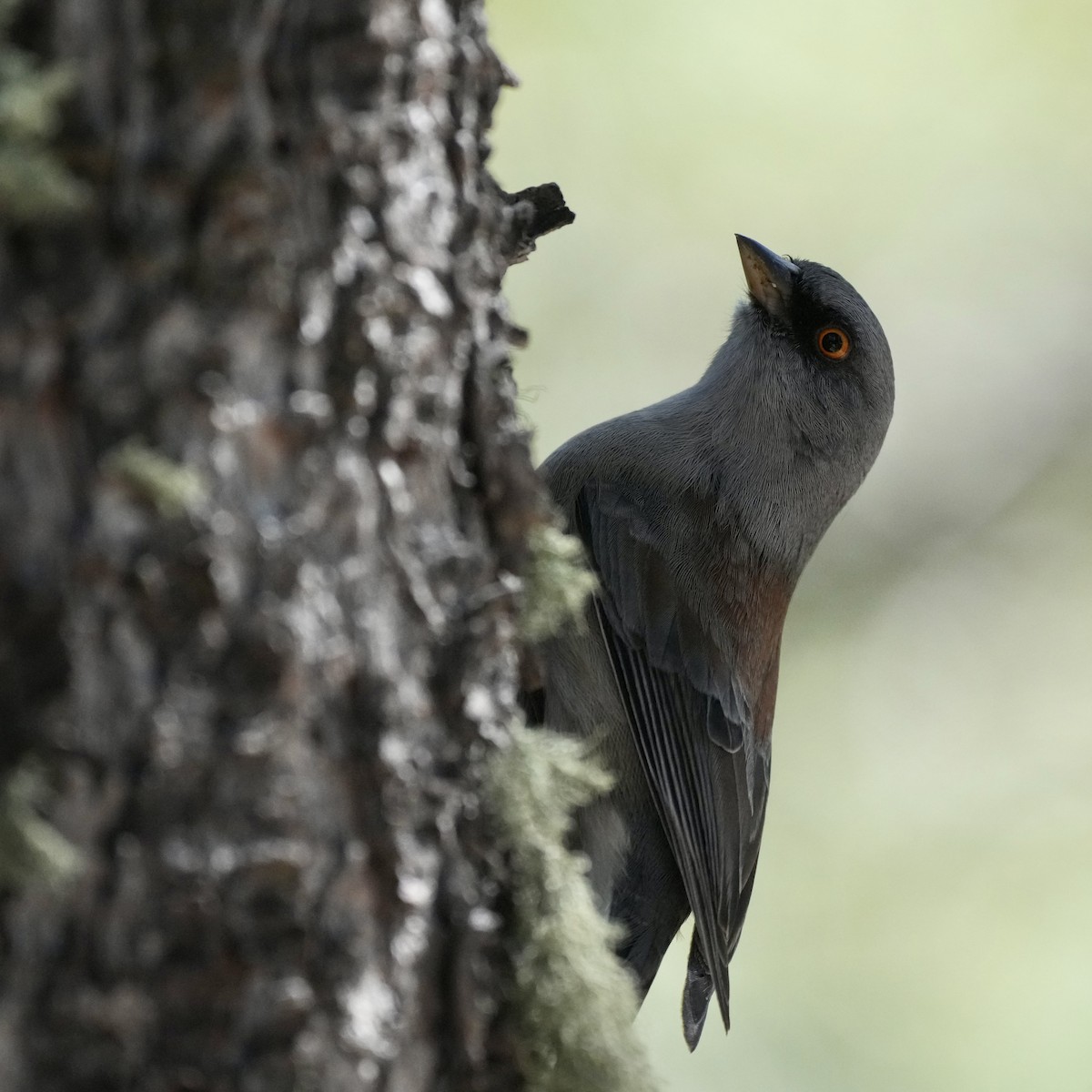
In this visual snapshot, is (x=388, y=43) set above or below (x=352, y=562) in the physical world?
above

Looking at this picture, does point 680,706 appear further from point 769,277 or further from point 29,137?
point 29,137

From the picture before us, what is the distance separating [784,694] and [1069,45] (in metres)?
4.92

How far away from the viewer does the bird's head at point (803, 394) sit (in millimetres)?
4410

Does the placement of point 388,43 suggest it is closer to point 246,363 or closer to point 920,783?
point 246,363

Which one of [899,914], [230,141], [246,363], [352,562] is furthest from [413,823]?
[899,914]

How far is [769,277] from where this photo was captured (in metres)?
4.64

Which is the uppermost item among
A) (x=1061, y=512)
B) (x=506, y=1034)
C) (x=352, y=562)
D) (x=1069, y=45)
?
(x=1069, y=45)

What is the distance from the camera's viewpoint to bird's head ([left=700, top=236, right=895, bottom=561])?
4410 mm

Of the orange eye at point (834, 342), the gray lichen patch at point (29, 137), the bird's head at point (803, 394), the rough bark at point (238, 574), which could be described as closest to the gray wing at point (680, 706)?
the bird's head at point (803, 394)

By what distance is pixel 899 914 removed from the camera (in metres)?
8.77

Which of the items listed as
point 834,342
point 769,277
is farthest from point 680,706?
point 769,277

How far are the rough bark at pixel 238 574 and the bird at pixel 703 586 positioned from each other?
177 centimetres

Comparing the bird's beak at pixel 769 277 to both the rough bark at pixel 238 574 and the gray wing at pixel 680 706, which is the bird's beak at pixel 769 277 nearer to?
the gray wing at pixel 680 706

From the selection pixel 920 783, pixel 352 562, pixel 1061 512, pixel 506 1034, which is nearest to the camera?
pixel 352 562
